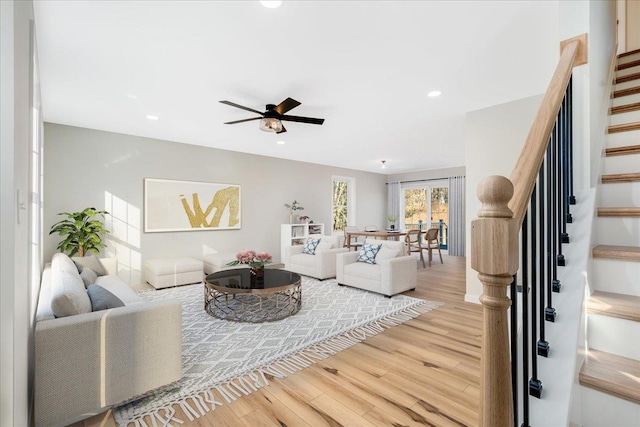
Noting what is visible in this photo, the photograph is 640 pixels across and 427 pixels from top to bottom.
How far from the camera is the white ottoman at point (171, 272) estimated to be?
464cm

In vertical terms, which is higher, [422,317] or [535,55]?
[535,55]

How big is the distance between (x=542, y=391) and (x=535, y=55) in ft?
8.65

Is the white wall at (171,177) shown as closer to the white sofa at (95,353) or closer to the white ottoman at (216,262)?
the white ottoman at (216,262)

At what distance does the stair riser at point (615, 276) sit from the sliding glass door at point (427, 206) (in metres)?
7.55

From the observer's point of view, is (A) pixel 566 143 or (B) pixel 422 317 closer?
(A) pixel 566 143

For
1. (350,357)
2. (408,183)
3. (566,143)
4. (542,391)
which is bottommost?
(350,357)

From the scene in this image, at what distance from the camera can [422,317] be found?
136 inches

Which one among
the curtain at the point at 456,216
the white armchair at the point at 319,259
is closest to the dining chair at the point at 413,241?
the curtain at the point at 456,216

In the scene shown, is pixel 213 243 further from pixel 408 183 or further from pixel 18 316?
pixel 408 183

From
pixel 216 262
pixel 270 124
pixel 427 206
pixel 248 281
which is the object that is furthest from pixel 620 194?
pixel 427 206

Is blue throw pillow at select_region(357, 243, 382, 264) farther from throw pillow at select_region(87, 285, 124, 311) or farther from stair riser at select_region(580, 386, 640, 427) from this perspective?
stair riser at select_region(580, 386, 640, 427)

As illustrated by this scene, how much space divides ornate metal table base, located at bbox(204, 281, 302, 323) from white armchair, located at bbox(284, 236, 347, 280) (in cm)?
121

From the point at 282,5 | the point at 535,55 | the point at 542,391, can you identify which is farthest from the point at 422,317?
the point at 282,5

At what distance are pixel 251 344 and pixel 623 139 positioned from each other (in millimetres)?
3139
